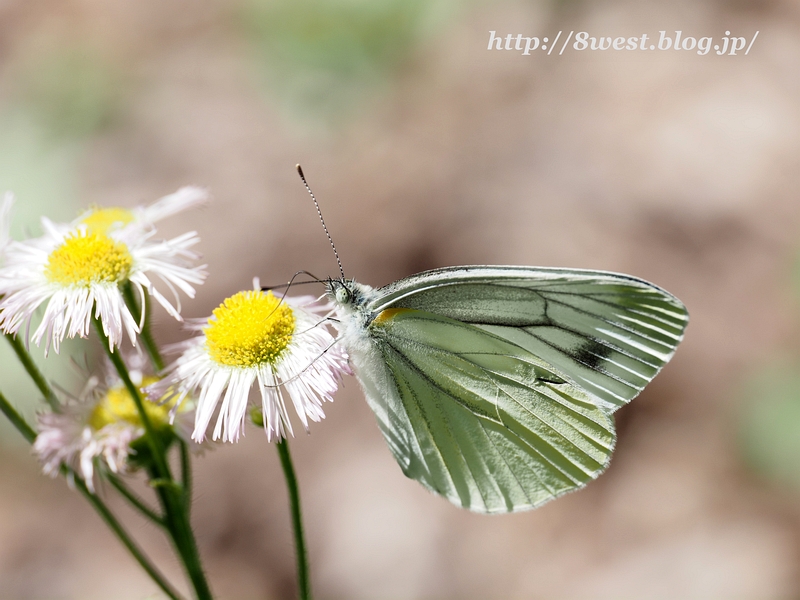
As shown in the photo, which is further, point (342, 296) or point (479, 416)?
point (479, 416)

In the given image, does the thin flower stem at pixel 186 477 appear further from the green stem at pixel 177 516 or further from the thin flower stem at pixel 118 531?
the thin flower stem at pixel 118 531

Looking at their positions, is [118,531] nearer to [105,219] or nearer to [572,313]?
[105,219]

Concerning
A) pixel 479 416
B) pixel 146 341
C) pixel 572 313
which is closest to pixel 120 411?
pixel 146 341

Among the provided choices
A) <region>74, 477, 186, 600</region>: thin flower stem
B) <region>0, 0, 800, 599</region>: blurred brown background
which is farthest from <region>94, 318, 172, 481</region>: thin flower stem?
<region>0, 0, 800, 599</region>: blurred brown background

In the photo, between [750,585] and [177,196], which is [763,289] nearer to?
[750,585]

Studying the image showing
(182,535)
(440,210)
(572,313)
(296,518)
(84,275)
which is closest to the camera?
(296,518)

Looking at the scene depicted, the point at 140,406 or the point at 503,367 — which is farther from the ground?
the point at 140,406

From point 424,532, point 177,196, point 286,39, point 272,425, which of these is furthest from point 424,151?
point 272,425
